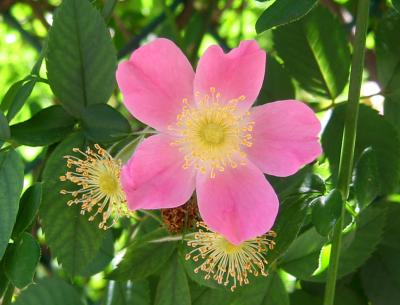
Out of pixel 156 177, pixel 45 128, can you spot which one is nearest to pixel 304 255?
pixel 156 177

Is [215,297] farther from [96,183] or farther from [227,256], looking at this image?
[96,183]

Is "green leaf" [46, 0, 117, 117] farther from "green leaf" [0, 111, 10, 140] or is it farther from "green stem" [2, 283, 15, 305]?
"green stem" [2, 283, 15, 305]

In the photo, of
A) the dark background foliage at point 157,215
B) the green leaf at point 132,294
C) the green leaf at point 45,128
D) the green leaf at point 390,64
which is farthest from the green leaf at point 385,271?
the green leaf at point 45,128

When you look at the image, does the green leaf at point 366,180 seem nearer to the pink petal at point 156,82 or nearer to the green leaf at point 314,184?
the green leaf at point 314,184

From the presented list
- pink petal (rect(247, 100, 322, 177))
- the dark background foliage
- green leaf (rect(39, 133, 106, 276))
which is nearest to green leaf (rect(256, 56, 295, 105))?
the dark background foliage

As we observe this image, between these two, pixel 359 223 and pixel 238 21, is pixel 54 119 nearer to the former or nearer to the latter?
pixel 359 223
